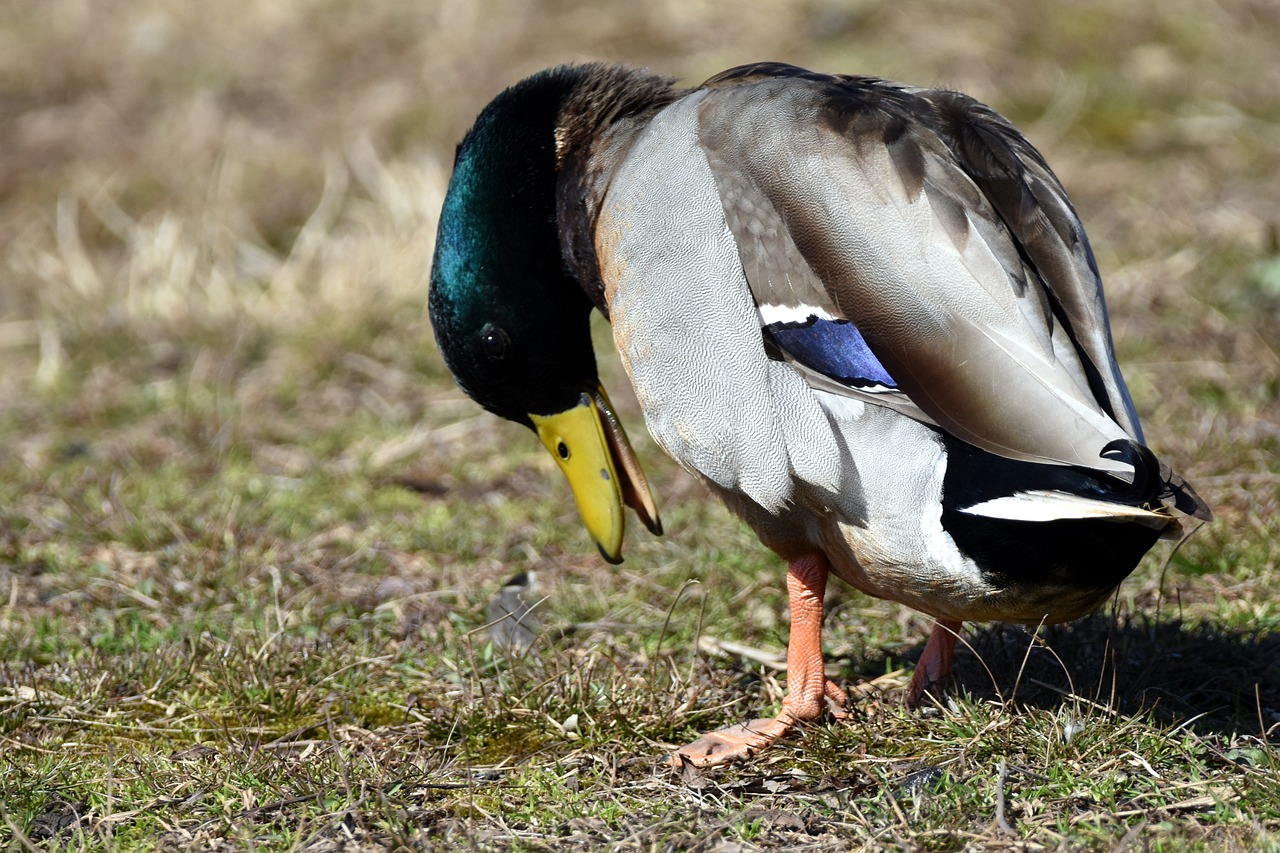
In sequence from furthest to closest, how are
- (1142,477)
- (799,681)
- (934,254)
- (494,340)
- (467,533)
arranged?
(467,533)
(494,340)
(799,681)
(934,254)
(1142,477)

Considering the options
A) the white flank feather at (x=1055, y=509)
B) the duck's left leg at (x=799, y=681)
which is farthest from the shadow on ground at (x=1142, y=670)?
the white flank feather at (x=1055, y=509)

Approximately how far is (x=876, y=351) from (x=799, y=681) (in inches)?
31.0

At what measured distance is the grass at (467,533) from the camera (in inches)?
96.2

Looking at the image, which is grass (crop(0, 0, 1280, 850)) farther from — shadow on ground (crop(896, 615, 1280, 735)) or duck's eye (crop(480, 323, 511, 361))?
duck's eye (crop(480, 323, 511, 361))

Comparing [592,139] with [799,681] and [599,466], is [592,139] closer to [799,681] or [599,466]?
[599,466]

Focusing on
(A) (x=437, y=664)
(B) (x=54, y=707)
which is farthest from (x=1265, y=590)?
(B) (x=54, y=707)

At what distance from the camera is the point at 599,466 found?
305 cm

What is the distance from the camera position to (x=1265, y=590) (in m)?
Result: 3.26

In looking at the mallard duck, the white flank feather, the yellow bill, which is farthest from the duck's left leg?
the white flank feather

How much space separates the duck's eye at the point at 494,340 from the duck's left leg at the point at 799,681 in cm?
81

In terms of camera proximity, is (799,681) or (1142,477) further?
(799,681)

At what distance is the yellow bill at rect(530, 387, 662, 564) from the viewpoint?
9.96ft

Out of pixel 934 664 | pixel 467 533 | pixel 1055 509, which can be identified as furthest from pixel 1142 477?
pixel 467 533

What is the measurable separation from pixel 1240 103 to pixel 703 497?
450cm
